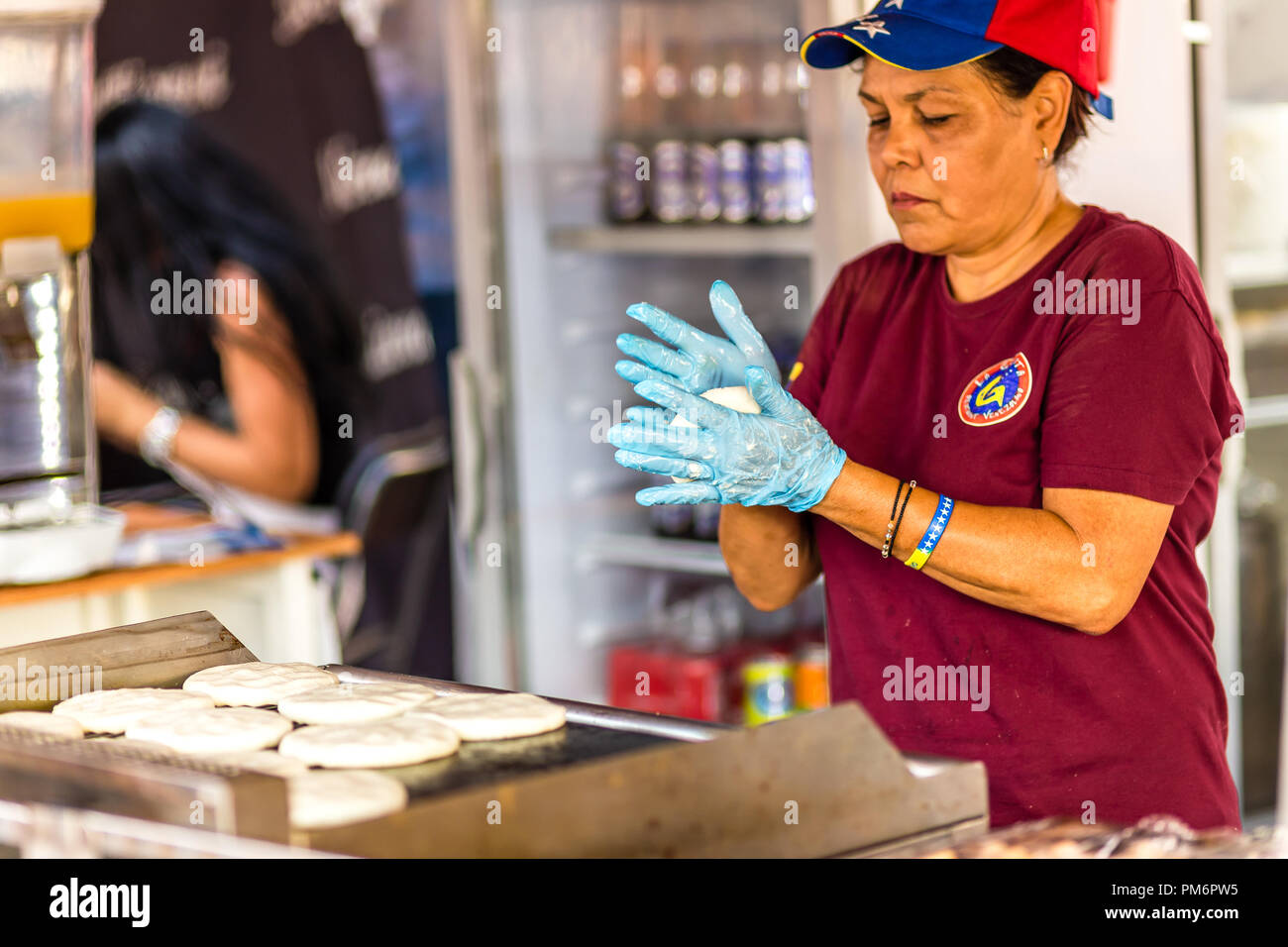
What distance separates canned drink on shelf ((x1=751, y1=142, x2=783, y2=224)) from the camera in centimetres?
316

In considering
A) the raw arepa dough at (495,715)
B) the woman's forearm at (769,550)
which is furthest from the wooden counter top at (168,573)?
the raw arepa dough at (495,715)

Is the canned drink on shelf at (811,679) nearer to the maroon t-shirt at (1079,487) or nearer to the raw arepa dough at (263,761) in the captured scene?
the maroon t-shirt at (1079,487)

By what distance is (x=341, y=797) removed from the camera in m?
1.22

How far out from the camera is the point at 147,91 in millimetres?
4020

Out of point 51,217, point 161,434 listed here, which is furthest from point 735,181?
point 161,434

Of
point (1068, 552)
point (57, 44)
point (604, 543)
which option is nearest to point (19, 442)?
point (57, 44)

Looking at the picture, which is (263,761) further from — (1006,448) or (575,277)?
(575,277)

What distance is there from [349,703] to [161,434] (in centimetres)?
275

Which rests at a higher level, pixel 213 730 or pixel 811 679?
pixel 213 730

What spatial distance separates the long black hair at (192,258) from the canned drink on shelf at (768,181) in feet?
4.17

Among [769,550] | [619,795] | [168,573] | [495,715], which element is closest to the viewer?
[619,795]

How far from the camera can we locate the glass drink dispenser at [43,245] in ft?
7.89

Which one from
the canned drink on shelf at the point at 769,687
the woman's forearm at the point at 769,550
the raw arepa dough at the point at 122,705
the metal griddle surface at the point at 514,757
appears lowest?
the canned drink on shelf at the point at 769,687

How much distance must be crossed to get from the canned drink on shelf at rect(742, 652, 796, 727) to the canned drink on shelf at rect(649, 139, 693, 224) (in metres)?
1.03
